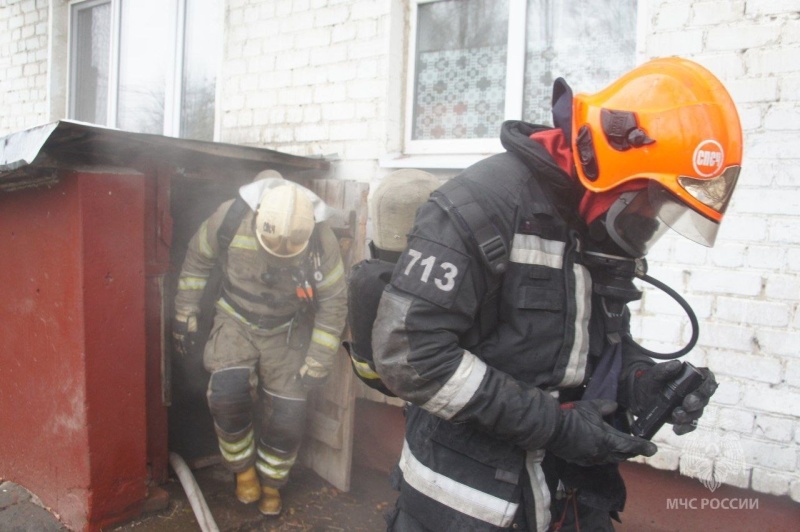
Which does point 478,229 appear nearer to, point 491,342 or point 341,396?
point 491,342

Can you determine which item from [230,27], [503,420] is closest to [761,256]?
[503,420]

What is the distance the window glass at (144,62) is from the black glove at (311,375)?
11.6 ft

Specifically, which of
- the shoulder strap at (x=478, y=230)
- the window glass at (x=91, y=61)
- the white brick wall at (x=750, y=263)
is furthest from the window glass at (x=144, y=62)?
the shoulder strap at (x=478, y=230)

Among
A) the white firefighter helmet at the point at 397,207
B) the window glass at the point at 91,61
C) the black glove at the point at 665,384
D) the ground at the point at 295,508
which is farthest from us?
the window glass at the point at 91,61

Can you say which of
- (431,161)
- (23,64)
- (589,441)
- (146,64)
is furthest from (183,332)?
(23,64)

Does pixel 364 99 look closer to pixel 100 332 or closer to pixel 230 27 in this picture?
pixel 230 27

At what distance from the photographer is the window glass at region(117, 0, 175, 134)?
19.6 feet

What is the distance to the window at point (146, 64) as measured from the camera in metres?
5.68

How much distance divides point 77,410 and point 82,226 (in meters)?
0.93

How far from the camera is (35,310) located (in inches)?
128

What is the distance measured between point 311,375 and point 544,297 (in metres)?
2.33

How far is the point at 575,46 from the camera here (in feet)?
12.2

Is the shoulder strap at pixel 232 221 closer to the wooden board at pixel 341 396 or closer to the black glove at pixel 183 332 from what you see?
the black glove at pixel 183 332

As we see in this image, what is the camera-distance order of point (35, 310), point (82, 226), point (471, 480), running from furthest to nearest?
point (35, 310)
point (82, 226)
point (471, 480)
